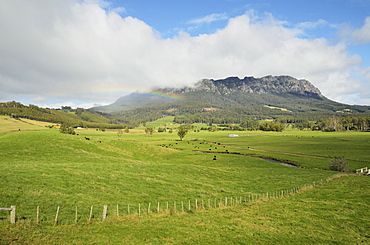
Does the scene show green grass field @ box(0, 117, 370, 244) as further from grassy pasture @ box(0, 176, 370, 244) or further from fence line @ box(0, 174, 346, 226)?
fence line @ box(0, 174, 346, 226)

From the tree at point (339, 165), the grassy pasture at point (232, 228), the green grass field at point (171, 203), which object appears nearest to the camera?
the grassy pasture at point (232, 228)

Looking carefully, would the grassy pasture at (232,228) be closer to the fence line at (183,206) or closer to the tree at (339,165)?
the fence line at (183,206)

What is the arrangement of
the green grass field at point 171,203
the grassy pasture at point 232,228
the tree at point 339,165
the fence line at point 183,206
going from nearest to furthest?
the grassy pasture at point 232,228 < the green grass field at point 171,203 < the fence line at point 183,206 < the tree at point 339,165

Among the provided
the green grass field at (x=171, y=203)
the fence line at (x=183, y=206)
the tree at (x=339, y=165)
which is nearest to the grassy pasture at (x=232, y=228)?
the green grass field at (x=171, y=203)

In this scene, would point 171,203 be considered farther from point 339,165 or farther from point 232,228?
point 339,165

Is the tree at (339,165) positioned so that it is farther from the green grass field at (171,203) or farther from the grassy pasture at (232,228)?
the grassy pasture at (232,228)

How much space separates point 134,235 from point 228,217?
35.0ft

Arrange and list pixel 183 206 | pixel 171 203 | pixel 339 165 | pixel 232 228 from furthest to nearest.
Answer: pixel 339 165
pixel 171 203
pixel 183 206
pixel 232 228

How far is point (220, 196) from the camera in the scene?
31.5 meters

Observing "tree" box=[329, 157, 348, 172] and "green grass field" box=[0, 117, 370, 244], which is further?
"tree" box=[329, 157, 348, 172]

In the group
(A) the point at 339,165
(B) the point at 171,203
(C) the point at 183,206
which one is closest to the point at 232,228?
(C) the point at 183,206

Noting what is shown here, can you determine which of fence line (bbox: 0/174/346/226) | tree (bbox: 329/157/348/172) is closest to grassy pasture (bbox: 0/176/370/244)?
fence line (bbox: 0/174/346/226)

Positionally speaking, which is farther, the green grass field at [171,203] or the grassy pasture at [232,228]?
the green grass field at [171,203]

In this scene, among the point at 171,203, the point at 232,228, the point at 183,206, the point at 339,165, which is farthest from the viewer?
the point at 339,165
